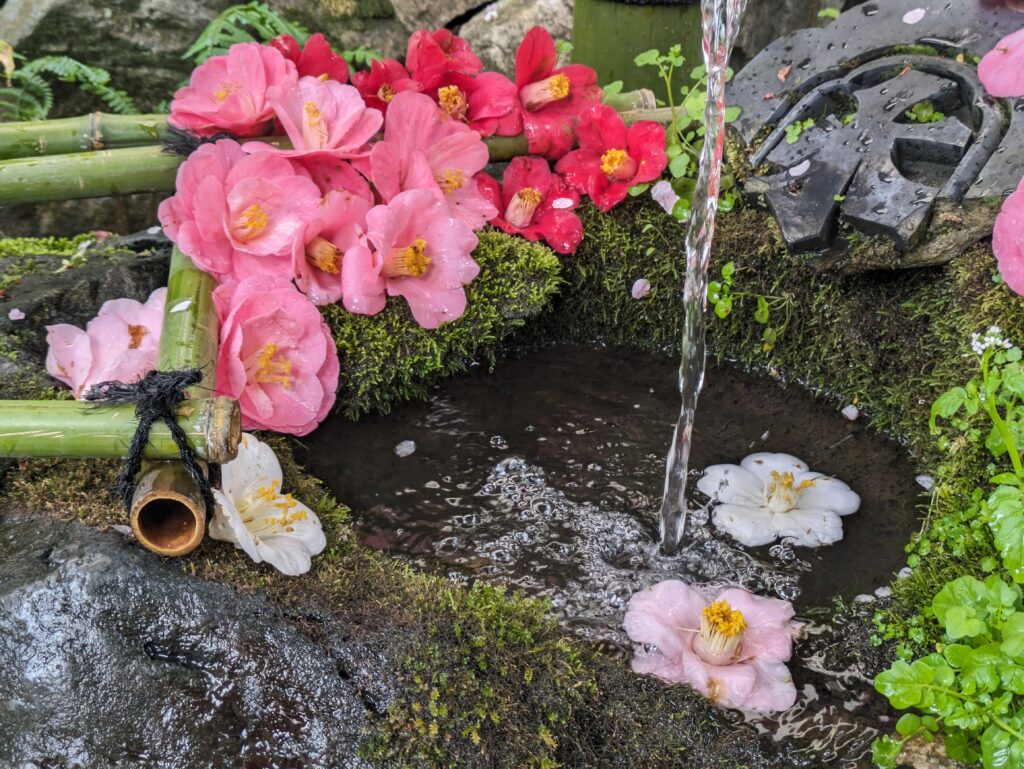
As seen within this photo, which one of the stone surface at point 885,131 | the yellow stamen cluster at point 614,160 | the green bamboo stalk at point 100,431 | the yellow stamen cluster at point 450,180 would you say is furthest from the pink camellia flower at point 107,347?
the stone surface at point 885,131

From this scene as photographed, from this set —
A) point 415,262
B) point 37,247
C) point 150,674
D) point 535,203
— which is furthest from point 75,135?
point 150,674

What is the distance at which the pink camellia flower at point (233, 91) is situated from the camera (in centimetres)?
270

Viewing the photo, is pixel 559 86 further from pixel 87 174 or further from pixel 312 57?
pixel 87 174

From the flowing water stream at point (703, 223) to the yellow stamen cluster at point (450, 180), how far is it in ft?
2.47

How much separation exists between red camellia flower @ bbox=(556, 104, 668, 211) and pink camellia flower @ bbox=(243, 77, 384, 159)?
69 cm

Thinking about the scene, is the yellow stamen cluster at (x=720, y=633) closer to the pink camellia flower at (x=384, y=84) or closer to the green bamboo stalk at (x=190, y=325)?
the green bamboo stalk at (x=190, y=325)

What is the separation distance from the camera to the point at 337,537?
2.18 metres

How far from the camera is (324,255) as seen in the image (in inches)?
103

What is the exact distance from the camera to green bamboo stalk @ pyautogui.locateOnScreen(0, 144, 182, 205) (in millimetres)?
2682

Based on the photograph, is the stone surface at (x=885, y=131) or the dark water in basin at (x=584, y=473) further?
the stone surface at (x=885, y=131)

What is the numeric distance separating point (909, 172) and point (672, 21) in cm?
108

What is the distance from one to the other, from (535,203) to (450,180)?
30 centimetres

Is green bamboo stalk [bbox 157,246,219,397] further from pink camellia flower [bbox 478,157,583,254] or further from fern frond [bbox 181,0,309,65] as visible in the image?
fern frond [bbox 181,0,309,65]

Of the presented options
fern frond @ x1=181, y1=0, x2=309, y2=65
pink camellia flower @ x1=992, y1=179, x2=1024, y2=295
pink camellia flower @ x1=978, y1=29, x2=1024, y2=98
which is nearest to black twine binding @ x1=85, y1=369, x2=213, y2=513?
pink camellia flower @ x1=992, y1=179, x2=1024, y2=295
